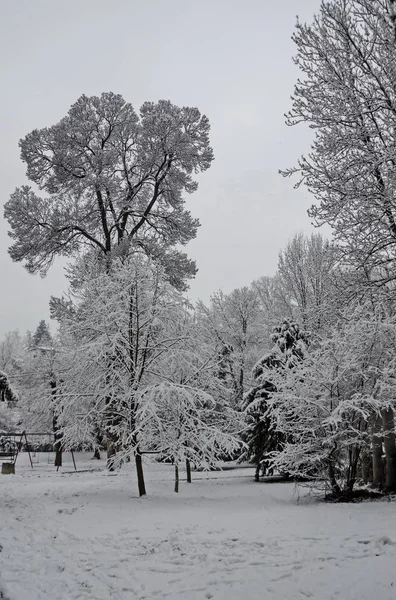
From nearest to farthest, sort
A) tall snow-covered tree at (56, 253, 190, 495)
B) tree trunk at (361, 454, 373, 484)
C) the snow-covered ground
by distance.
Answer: the snow-covered ground, tall snow-covered tree at (56, 253, 190, 495), tree trunk at (361, 454, 373, 484)

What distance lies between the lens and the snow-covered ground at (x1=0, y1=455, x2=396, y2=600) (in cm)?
466

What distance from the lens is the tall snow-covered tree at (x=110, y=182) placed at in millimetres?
15422

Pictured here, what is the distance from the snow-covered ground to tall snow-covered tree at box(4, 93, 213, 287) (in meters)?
8.56

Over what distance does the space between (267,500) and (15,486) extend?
22.7ft

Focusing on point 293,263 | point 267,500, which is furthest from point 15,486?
point 293,263

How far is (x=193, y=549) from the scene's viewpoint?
6262 mm

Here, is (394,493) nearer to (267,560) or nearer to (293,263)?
(267,560)

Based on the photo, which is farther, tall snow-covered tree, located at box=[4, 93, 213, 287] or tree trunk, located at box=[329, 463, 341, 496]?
tall snow-covered tree, located at box=[4, 93, 213, 287]

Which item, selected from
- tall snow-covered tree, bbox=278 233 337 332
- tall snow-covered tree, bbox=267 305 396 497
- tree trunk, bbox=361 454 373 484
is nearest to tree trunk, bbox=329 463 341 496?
tall snow-covered tree, bbox=267 305 396 497

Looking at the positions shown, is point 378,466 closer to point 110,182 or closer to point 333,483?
point 333,483

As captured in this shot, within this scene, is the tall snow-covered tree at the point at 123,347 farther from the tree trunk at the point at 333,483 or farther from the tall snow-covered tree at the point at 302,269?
the tall snow-covered tree at the point at 302,269

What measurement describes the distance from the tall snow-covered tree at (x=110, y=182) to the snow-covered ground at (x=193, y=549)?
8.56 meters

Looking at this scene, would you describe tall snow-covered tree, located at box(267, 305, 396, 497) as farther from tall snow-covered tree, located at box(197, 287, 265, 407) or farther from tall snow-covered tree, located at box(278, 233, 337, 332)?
tall snow-covered tree, located at box(197, 287, 265, 407)

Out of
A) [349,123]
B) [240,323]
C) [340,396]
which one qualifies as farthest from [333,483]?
[240,323]
